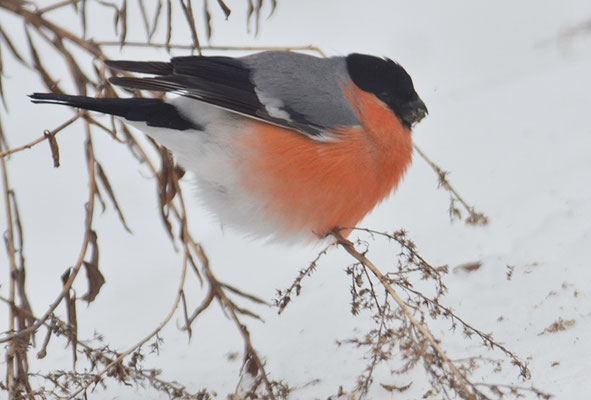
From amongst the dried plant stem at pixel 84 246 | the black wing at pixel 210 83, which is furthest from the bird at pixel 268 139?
the dried plant stem at pixel 84 246

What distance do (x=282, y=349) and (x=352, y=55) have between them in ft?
3.31

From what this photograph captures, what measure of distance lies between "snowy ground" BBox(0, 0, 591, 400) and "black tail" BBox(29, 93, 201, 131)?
0.26 meters

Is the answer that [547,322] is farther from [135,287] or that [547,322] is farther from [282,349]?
[135,287]

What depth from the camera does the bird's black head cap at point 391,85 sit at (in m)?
2.93

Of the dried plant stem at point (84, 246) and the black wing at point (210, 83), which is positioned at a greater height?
the black wing at point (210, 83)

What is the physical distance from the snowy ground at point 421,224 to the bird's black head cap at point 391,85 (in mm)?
494

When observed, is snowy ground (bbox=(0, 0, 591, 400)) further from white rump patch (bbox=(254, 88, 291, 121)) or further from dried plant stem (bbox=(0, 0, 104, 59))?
dried plant stem (bbox=(0, 0, 104, 59))

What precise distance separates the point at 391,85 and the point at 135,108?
2.71ft

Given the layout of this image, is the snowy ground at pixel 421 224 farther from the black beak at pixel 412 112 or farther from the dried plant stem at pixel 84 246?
the black beak at pixel 412 112

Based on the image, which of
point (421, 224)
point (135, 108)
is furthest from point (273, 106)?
point (421, 224)

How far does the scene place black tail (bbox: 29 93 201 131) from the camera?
8.15 ft

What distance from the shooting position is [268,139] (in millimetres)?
2680

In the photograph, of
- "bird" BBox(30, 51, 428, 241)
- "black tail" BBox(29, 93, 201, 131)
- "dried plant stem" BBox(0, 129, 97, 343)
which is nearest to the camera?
"dried plant stem" BBox(0, 129, 97, 343)

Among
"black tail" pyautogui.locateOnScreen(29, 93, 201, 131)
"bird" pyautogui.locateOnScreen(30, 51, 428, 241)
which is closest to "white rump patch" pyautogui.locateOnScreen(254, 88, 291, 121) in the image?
"bird" pyautogui.locateOnScreen(30, 51, 428, 241)
